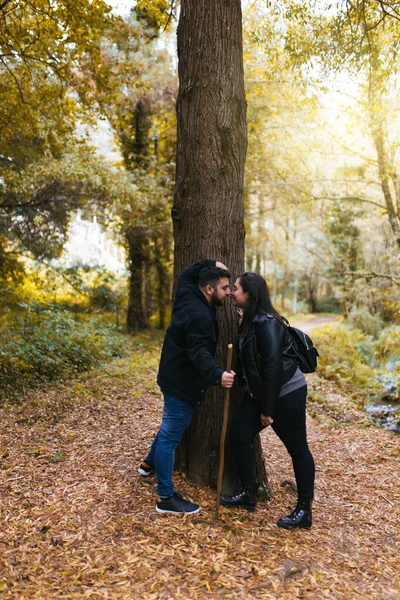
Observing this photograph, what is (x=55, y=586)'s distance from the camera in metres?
3.07

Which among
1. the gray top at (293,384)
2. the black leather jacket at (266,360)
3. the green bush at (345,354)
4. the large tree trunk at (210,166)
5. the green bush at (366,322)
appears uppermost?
the large tree trunk at (210,166)

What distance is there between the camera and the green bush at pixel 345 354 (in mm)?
11828

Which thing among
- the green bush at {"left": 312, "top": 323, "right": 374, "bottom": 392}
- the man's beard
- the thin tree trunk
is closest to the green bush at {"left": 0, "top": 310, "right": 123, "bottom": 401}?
the thin tree trunk

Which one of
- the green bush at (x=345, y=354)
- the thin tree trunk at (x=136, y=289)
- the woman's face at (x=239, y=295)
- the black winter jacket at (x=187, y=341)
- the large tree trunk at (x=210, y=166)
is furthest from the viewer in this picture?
the thin tree trunk at (x=136, y=289)

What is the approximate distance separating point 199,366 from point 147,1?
6.61 meters

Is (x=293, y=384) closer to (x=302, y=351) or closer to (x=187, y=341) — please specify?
(x=302, y=351)

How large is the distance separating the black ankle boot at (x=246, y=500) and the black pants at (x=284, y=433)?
7 centimetres

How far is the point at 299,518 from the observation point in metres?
3.99

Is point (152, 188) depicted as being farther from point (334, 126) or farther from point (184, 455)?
point (184, 455)

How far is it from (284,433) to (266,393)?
1.46 ft

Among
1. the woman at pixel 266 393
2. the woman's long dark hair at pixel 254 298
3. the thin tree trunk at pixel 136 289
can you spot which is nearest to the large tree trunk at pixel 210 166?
the woman at pixel 266 393

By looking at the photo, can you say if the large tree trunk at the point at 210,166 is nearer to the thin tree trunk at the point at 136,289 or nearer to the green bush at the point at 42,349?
the green bush at the point at 42,349

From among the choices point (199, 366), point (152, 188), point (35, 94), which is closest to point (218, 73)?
point (199, 366)

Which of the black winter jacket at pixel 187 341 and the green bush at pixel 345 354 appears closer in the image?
the black winter jacket at pixel 187 341
